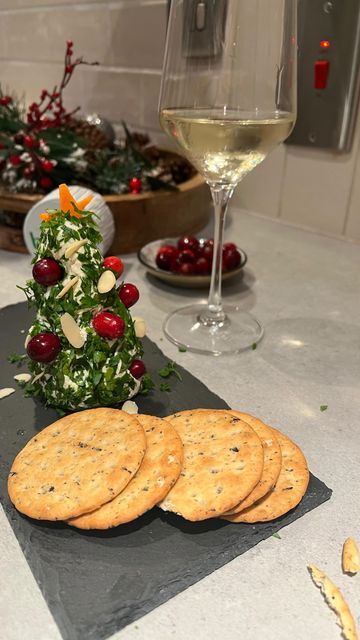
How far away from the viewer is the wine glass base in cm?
70

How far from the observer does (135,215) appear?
0.95m

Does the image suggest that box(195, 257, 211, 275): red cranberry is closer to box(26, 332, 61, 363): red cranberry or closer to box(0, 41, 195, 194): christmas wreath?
box(0, 41, 195, 194): christmas wreath

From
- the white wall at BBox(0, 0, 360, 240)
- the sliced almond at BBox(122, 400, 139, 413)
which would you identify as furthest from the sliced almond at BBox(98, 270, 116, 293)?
the white wall at BBox(0, 0, 360, 240)

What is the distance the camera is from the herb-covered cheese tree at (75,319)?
514 millimetres

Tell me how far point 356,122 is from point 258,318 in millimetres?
491

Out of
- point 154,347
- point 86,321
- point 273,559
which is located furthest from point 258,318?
point 273,559

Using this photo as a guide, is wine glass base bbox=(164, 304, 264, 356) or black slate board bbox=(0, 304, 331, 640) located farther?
wine glass base bbox=(164, 304, 264, 356)

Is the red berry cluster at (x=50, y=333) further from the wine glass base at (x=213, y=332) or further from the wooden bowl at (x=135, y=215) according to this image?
the wooden bowl at (x=135, y=215)

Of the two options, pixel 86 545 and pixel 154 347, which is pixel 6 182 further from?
pixel 86 545

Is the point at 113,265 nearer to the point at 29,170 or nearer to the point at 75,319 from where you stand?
the point at 75,319

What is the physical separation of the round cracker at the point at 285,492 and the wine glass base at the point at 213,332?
0.23 m

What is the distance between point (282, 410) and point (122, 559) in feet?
0.85

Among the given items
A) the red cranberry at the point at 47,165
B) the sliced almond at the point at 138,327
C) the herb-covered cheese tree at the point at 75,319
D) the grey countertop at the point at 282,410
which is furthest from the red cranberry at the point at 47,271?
the red cranberry at the point at 47,165

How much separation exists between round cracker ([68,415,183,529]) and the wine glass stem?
32 centimetres
